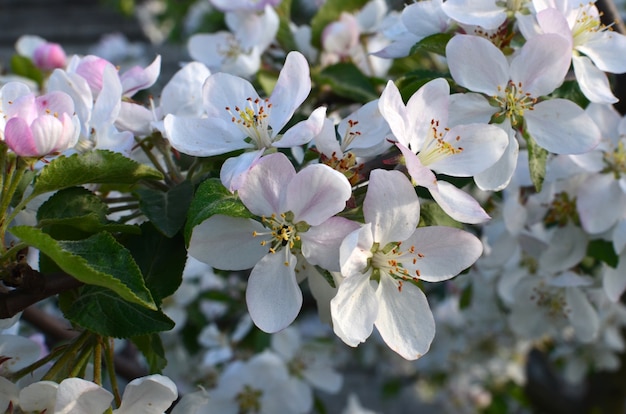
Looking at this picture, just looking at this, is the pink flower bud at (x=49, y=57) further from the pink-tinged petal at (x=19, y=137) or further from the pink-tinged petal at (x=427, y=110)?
the pink-tinged petal at (x=427, y=110)

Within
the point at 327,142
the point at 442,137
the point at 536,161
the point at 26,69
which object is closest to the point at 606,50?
the point at 536,161

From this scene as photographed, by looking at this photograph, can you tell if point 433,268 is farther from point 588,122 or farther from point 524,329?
point 524,329

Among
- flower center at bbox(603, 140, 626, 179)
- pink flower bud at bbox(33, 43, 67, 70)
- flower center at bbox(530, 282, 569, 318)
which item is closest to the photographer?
flower center at bbox(603, 140, 626, 179)

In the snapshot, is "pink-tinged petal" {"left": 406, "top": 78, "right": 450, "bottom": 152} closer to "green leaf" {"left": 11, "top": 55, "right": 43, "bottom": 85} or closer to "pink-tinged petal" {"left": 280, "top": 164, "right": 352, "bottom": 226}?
"pink-tinged petal" {"left": 280, "top": 164, "right": 352, "bottom": 226}

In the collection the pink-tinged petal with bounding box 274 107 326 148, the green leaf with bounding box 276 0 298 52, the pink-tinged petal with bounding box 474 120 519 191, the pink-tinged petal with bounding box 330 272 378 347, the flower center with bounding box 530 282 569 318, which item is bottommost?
the flower center with bounding box 530 282 569 318

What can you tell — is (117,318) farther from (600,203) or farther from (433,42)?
(600,203)

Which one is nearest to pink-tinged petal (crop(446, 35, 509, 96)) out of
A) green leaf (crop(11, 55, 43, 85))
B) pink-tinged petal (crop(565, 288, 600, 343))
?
pink-tinged petal (crop(565, 288, 600, 343))
